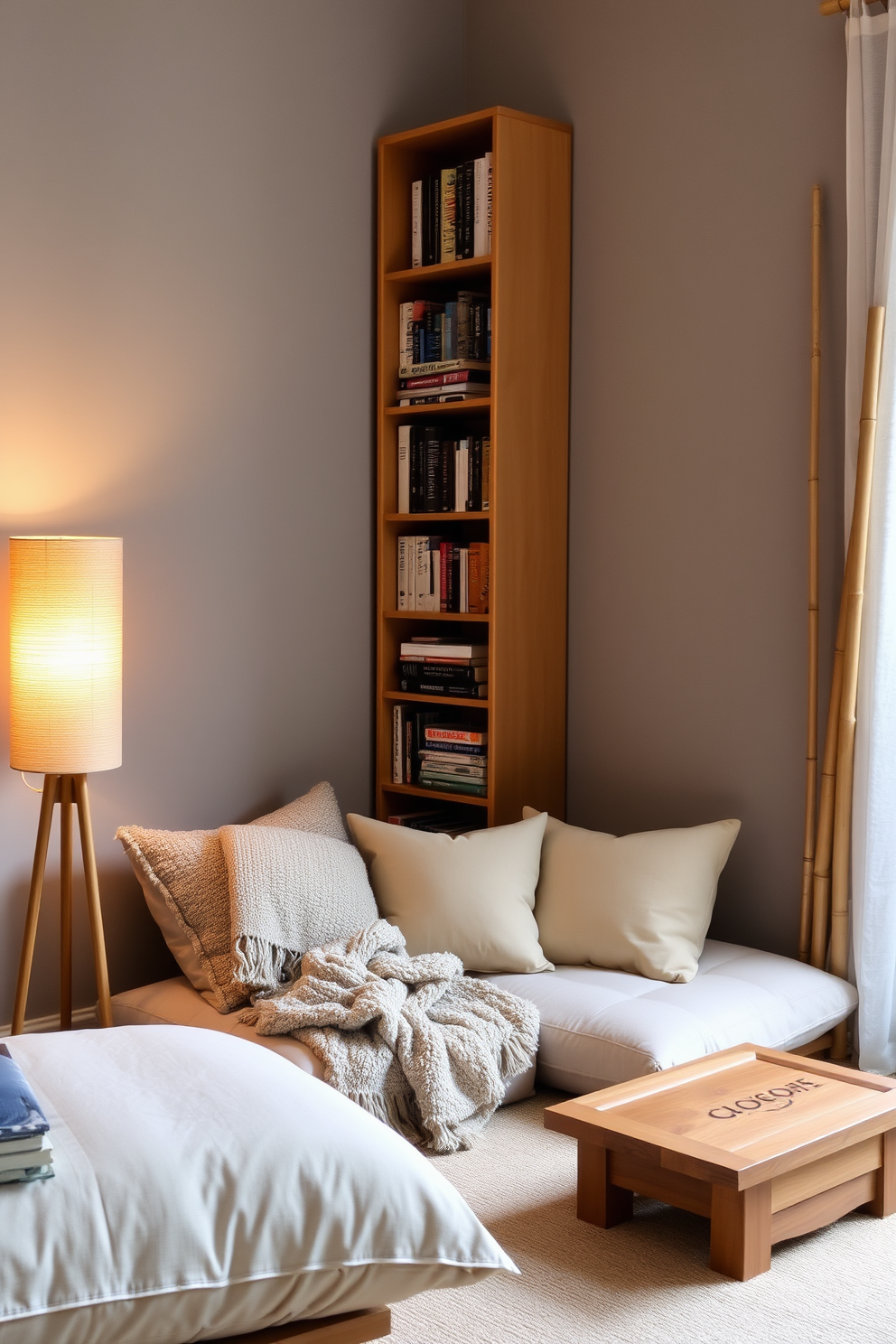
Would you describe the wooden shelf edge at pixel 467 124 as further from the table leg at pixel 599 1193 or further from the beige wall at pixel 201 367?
the table leg at pixel 599 1193

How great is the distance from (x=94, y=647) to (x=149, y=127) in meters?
1.38

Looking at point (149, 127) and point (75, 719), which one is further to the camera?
point (149, 127)

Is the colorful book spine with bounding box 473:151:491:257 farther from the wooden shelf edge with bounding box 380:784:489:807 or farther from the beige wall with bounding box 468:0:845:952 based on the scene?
the wooden shelf edge with bounding box 380:784:489:807

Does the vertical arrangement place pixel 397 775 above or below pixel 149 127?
below

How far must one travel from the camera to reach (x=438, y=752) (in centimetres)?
386

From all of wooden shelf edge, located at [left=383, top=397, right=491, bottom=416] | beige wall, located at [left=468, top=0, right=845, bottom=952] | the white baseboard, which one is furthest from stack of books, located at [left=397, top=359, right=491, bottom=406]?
the white baseboard

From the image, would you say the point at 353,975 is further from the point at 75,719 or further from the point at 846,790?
the point at 846,790

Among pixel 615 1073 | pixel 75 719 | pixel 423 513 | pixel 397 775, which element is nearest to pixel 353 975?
pixel 615 1073

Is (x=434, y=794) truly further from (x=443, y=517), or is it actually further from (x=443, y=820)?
(x=443, y=517)

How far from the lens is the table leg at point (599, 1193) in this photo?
92.1 inches

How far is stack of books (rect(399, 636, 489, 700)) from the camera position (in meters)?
3.78

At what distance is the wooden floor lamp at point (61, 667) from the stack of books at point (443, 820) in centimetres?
117

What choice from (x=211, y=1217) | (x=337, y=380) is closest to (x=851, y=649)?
(x=337, y=380)

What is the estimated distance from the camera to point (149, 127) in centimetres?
333
